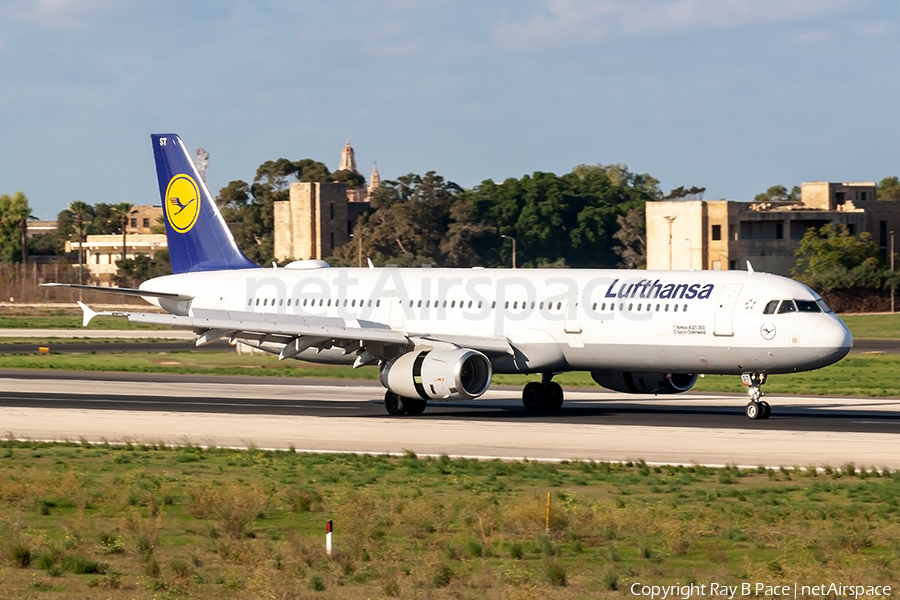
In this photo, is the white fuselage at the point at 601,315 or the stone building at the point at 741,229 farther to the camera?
the stone building at the point at 741,229

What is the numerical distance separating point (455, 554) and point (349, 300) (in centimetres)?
2614

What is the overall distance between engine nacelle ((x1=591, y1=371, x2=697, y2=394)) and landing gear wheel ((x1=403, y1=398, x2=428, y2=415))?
17.6 feet

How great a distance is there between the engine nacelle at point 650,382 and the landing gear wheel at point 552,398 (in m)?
1.25

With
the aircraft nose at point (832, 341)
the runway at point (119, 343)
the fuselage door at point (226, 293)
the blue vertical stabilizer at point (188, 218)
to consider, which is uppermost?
the blue vertical stabilizer at point (188, 218)

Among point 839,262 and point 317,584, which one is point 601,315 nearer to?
point 317,584

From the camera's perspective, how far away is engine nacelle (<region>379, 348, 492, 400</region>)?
1435 inches

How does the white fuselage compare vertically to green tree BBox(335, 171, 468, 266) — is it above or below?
below

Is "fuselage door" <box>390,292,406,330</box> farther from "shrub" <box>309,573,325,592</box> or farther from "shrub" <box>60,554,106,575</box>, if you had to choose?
"shrub" <box>309,573,325,592</box>

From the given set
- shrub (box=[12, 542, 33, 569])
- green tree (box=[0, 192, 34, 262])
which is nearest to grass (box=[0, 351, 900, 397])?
shrub (box=[12, 542, 33, 569])

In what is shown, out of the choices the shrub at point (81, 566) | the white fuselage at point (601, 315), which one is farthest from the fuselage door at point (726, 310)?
the shrub at point (81, 566)

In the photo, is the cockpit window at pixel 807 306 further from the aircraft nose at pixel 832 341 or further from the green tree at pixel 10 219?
the green tree at pixel 10 219

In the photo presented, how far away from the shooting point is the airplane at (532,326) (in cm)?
3566

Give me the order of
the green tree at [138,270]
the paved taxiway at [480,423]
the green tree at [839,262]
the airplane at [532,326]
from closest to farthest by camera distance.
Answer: the paved taxiway at [480,423] < the airplane at [532,326] < the green tree at [839,262] < the green tree at [138,270]

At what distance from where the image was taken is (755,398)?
36594 mm
